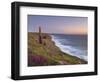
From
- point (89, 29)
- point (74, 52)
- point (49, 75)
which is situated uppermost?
point (89, 29)

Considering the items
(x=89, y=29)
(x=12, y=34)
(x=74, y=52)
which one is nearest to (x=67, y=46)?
(x=74, y=52)

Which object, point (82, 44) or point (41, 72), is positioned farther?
point (82, 44)

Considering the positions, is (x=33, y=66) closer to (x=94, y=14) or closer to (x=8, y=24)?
(x=8, y=24)

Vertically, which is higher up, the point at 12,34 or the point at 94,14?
the point at 94,14
